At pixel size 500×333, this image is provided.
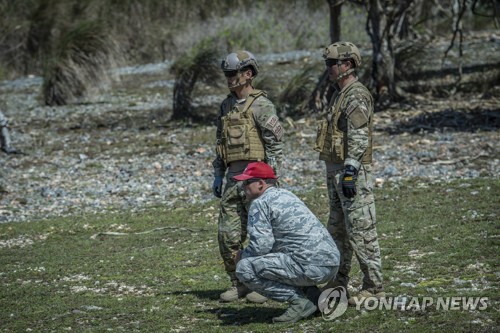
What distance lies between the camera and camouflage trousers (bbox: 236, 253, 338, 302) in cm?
696

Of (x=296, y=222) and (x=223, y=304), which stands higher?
(x=296, y=222)

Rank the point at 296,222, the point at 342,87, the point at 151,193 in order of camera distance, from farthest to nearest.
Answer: the point at 151,193 → the point at 342,87 → the point at 296,222

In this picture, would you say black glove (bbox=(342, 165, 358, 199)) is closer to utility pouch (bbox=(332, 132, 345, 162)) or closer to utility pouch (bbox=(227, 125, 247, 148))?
utility pouch (bbox=(332, 132, 345, 162))

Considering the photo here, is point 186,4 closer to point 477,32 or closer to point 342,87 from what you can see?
point 477,32

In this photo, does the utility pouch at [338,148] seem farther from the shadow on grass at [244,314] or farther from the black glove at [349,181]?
the shadow on grass at [244,314]

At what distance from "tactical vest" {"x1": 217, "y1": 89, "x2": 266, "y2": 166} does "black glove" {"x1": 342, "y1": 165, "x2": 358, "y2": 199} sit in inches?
42.4

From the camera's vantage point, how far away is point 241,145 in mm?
8031

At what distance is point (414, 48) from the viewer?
→ 21469 millimetres

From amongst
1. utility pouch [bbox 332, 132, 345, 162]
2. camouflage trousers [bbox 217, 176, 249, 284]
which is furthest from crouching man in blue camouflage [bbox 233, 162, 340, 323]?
camouflage trousers [bbox 217, 176, 249, 284]

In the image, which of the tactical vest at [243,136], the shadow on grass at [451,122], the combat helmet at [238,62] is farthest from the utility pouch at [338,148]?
the shadow on grass at [451,122]

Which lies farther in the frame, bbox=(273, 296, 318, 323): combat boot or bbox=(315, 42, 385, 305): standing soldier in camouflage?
bbox=(315, 42, 385, 305): standing soldier in camouflage

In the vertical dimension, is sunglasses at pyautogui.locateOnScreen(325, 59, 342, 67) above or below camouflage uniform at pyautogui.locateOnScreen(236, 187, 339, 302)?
above

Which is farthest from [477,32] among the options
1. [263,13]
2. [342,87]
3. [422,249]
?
[342,87]

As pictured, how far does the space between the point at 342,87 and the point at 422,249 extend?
8.85ft
